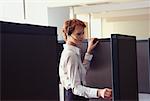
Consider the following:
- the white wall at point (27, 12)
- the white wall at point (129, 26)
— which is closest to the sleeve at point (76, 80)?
the white wall at point (129, 26)

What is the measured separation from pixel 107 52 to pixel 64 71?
14.2 inches

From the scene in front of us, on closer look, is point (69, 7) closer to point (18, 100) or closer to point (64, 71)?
point (64, 71)

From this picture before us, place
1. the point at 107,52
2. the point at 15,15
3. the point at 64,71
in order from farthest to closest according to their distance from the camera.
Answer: the point at 15,15, the point at 107,52, the point at 64,71

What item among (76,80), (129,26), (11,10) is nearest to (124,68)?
(76,80)

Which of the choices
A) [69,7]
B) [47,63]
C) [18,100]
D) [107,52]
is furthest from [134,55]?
[69,7]

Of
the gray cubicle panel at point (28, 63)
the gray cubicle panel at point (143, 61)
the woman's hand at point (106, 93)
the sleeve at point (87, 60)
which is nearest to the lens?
the gray cubicle panel at point (28, 63)

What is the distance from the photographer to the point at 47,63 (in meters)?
0.76

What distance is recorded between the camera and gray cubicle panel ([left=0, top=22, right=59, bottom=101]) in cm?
64

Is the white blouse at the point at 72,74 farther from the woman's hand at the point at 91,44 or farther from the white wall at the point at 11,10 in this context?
the white wall at the point at 11,10

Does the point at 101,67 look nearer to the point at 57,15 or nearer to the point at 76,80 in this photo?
the point at 76,80

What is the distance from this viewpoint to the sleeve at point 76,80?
1.31 meters

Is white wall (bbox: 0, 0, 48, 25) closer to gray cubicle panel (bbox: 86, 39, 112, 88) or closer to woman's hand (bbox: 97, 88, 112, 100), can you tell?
gray cubicle panel (bbox: 86, 39, 112, 88)

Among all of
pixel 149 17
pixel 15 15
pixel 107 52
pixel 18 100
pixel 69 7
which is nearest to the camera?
pixel 18 100

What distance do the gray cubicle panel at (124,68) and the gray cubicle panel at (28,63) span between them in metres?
0.41
